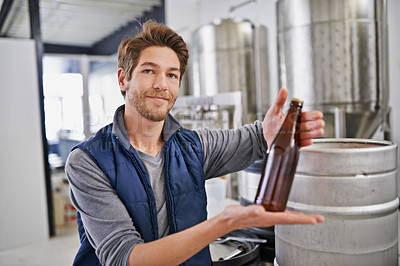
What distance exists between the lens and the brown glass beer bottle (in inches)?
28.4

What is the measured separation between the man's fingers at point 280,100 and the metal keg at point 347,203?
136 millimetres

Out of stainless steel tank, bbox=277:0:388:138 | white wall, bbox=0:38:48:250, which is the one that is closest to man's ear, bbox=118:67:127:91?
stainless steel tank, bbox=277:0:388:138

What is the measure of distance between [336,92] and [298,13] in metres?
0.64

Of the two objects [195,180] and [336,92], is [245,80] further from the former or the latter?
[195,180]

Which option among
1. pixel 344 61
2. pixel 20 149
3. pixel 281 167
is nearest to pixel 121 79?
pixel 281 167

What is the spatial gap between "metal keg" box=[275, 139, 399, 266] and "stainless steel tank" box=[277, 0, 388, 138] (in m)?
1.59

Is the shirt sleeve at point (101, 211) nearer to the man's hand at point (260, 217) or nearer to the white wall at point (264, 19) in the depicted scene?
the man's hand at point (260, 217)

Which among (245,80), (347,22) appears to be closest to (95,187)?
(347,22)

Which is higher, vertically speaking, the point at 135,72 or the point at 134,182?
the point at 135,72

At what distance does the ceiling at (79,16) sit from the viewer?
436 cm

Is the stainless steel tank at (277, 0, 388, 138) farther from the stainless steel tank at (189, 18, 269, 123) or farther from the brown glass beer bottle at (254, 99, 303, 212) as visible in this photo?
the brown glass beer bottle at (254, 99, 303, 212)

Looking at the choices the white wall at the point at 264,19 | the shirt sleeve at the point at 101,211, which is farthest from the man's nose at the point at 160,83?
the white wall at the point at 264,19

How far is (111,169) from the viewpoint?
926mm

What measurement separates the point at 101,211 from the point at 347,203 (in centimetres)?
61
